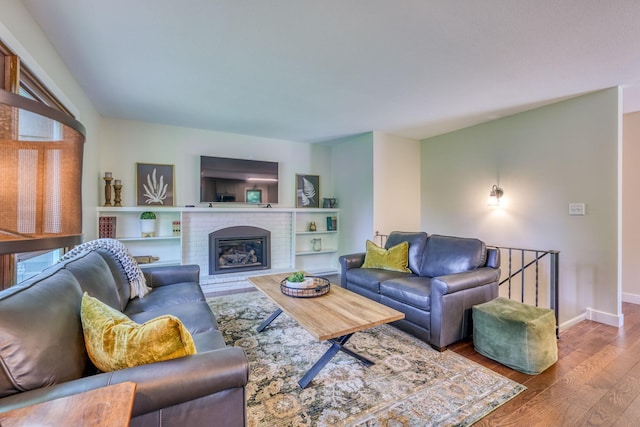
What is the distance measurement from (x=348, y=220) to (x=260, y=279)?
262cm

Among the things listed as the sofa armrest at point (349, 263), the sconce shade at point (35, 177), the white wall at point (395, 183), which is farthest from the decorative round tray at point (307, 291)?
the white wall at point (395, 183)

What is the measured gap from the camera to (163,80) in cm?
286

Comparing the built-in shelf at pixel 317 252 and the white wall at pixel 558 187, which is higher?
the white wall at pixel 558 187

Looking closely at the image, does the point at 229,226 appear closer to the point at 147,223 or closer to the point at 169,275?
the point at 147,223

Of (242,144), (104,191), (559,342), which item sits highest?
(242,144)

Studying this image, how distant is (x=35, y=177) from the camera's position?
27.0 inches

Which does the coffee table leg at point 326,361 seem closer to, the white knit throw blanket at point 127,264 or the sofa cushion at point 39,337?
the sofa cushion at point 39,337

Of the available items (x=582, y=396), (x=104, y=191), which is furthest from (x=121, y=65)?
(x=582, y=396)

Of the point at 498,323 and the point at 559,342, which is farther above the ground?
the point at 498,323

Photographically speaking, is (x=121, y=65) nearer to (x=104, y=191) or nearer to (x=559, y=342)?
(x=104, y=191)

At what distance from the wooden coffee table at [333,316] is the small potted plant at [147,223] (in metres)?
2.63

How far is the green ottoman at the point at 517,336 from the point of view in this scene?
206cm

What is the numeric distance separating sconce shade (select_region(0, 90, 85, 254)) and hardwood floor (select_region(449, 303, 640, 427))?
2098 millimetres

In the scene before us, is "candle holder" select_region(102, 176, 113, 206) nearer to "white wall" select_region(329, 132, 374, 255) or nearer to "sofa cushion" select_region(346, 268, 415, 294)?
"sofa cushion" select_region(346, 268, 415, 294)
